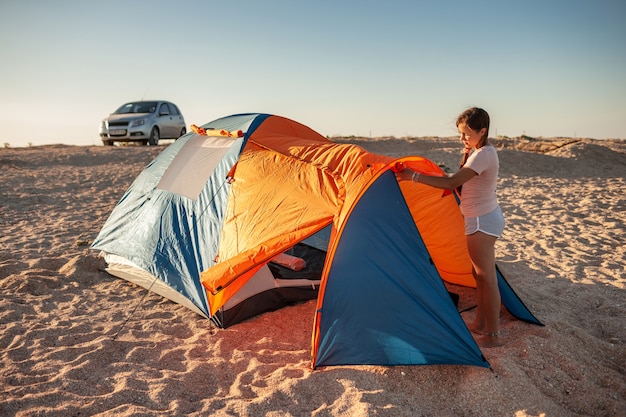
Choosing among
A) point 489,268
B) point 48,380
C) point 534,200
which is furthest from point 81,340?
point 534,200

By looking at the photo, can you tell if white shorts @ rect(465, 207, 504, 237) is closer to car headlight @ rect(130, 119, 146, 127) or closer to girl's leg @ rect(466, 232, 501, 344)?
girl's leg @ rect(466, 232, 501, 344)

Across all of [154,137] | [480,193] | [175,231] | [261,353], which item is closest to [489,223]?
[480,193]

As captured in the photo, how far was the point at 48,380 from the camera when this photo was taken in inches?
Answer: 146

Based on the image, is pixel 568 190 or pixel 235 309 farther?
pixel 568 190

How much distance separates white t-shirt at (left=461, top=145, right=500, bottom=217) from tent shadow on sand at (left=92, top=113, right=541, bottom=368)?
19.5 inches

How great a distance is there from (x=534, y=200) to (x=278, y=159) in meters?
7.58

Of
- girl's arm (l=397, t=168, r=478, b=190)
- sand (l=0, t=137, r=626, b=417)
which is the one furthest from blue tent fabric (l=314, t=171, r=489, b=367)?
girl's arm (l=397, t=168, r=478, b=190)

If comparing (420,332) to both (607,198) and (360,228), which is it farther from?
(607,198)

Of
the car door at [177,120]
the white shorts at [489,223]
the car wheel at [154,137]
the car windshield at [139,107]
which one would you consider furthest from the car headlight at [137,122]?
the white shorts at [489,223]

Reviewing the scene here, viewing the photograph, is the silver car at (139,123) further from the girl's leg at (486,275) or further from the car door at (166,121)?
the girl's leg at (486,275)

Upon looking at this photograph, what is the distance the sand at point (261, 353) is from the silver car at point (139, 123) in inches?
308

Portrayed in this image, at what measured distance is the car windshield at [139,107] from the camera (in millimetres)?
15445

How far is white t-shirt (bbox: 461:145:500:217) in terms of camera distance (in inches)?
144

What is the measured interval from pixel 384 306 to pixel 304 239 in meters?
1.39
